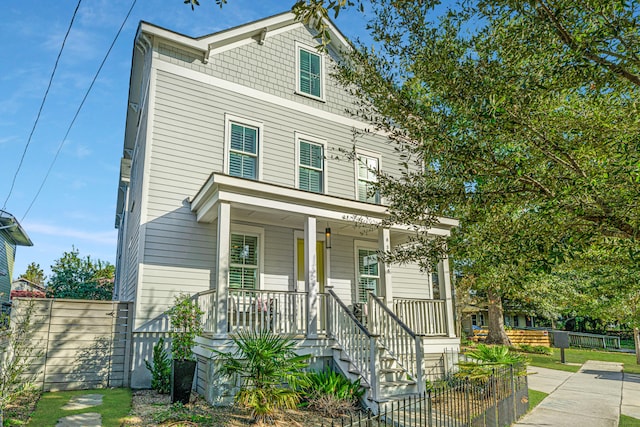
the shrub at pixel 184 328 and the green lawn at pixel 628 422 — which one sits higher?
the shrub at pixel 184 328

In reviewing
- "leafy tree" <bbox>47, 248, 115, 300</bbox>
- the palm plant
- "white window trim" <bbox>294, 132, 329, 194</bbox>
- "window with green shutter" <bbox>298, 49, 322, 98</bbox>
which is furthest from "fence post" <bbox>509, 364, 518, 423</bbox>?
"leafy tree" <bbox>47, 248, 115, 300</bbox>

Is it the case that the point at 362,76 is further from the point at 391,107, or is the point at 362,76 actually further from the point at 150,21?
the point at 150,21

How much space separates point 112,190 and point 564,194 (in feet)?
62.2

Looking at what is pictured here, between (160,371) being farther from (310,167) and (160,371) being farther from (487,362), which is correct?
(487,362)

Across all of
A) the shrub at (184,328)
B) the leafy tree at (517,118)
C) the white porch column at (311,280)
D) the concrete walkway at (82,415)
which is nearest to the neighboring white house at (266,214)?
the white porch column at (311,280)

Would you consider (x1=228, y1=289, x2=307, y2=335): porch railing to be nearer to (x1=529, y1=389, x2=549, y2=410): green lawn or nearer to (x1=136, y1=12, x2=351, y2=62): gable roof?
(x1=529, y1=389, x2=549, y2=410): green lawn

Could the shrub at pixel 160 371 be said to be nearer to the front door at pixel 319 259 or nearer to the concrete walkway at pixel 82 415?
the concrete walkway at pixel 82 415

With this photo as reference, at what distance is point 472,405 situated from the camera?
5828 mm

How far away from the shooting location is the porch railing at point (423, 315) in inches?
376

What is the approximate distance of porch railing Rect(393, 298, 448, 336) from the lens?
9555 millimetres

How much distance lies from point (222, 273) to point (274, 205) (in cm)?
166

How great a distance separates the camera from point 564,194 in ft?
12.8

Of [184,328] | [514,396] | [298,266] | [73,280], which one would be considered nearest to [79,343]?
[184,328]

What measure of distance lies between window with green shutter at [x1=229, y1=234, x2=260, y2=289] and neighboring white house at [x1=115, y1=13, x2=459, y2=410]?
33mm
